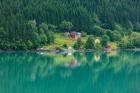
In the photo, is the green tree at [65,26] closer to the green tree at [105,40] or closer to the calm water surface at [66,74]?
the green tree at [105,40]

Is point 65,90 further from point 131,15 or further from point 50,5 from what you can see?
point 131,15

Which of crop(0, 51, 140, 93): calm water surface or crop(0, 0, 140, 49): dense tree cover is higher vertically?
crop(0, 0, 140, 49): dense tree cover

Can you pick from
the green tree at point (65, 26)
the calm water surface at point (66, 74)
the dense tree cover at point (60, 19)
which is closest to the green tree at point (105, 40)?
the dense tree cover at point (60, 19)

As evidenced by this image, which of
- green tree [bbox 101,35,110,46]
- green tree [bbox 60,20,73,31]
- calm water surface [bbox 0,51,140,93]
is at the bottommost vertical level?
calm water surface [bbox 0,51,140,93]

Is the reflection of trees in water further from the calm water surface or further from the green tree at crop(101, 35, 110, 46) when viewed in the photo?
the green tree at crop(101, 35, 110, 46)

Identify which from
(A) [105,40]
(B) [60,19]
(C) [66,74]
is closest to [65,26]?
(B) [60,19]

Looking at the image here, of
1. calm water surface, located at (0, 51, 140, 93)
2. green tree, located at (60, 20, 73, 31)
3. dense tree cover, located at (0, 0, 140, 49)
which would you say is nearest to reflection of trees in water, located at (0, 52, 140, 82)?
calm water surface, located at (0, 51, 140, 93)
